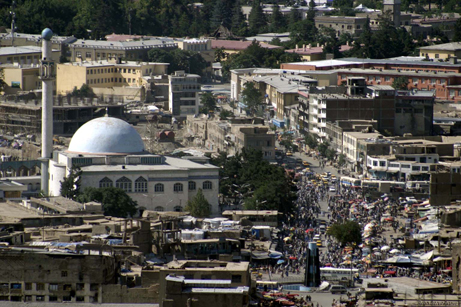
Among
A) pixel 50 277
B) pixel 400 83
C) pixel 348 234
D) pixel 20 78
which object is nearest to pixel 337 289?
pixel 348 234

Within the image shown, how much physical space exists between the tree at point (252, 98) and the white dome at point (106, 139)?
34.6 m

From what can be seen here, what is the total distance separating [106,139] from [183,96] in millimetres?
33769

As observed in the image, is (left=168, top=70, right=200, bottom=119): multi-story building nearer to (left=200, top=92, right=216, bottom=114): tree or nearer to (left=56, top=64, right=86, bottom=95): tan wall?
(left=200, top=92, right=216, bottom=114): tree

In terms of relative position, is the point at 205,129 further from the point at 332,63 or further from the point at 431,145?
the point at 332,63

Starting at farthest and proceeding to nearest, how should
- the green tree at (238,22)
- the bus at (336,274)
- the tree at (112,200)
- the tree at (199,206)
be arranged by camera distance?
the green tree at (238,22) → the tree at (199,206) → the tree at (112,200) → the bus at (336,274)

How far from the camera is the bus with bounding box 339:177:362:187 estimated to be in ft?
236

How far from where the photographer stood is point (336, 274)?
5241 centimetres

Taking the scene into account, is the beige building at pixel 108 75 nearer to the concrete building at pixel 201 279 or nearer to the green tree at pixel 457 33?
the green tree at pixel 457 33

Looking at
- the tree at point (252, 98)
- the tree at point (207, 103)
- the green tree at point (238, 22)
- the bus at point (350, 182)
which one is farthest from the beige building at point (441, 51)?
the bus at point (350, 182)

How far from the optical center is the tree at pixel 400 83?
352ft

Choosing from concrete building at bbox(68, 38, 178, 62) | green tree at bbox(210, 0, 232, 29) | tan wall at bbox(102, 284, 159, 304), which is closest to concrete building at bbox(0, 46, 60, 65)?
concrete building at bbox(68, 38, 178, 62)

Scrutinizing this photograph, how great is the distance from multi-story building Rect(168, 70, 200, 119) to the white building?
32.3 metres

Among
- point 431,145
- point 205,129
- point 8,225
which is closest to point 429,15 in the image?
point 205,129

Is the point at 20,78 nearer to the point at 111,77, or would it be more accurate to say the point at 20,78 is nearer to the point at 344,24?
the point at 111,77
